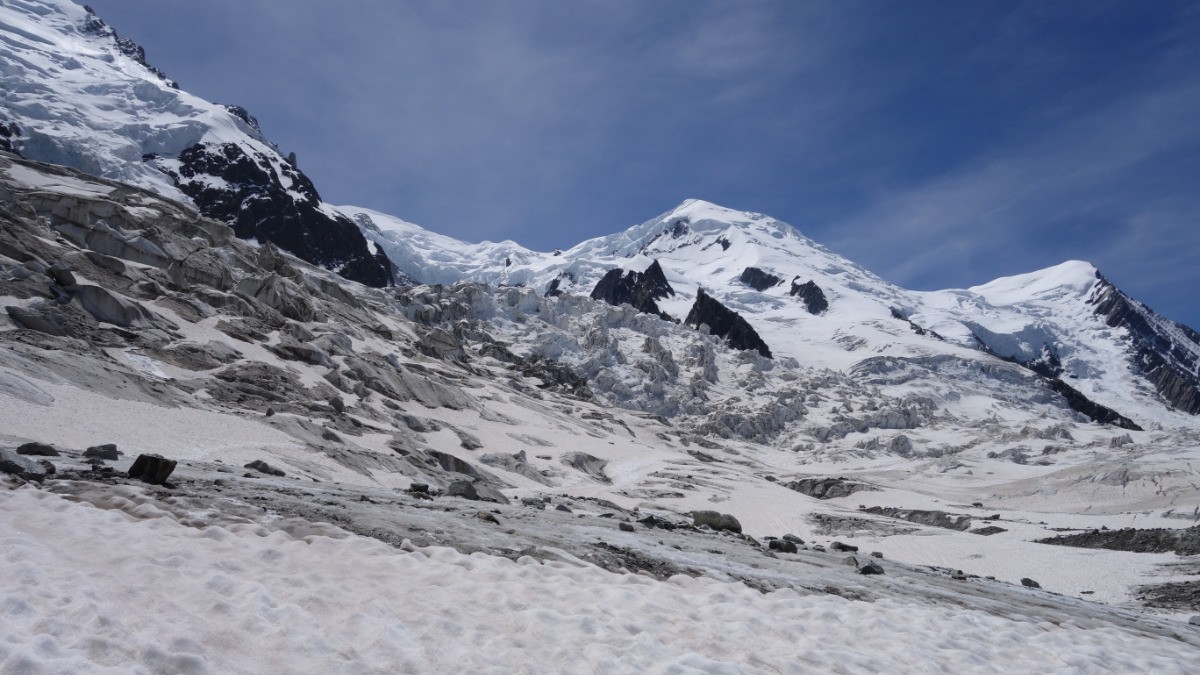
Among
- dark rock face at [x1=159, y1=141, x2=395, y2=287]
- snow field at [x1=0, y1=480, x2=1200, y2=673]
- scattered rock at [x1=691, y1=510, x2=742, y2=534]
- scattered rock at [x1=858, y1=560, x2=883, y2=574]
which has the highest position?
dark rock face at [x1=159, y1=141, x2=395, y2=287]

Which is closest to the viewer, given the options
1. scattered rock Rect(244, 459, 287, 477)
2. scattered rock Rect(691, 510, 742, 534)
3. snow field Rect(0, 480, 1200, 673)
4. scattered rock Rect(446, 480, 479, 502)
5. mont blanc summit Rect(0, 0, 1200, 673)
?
snow field Rect(0, 480, 1200, 673)

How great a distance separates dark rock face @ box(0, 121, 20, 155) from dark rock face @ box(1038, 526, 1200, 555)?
597 feet

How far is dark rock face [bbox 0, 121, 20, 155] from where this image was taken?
5458 inches

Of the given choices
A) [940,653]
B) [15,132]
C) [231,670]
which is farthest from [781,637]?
[15,132]

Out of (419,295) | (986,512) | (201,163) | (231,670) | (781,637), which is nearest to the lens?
(231,670)

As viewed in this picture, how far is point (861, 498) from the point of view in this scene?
244ft

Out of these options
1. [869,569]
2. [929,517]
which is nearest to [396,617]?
[869,569]

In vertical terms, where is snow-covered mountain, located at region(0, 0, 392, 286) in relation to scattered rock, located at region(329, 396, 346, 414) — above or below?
above

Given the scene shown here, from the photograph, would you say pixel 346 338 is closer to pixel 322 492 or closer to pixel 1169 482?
pixel 322 492

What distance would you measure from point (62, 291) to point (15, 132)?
144 metres

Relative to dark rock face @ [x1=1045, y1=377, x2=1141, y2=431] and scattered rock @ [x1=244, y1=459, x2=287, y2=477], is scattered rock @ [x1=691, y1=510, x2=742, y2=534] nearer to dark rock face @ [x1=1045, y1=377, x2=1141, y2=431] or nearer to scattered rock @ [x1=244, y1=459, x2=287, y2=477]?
scattered rock @ [x1=244, y1=459, x2=287, y2=477]

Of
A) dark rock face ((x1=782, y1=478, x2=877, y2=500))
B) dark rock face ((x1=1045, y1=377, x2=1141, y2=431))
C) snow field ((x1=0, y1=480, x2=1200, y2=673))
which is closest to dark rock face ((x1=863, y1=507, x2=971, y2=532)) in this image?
dark rock face ((x1=782, y1=478, x2=877, y2=500))

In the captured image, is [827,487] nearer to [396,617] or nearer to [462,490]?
[462,490]

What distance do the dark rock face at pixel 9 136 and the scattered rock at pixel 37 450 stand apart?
538 ft
